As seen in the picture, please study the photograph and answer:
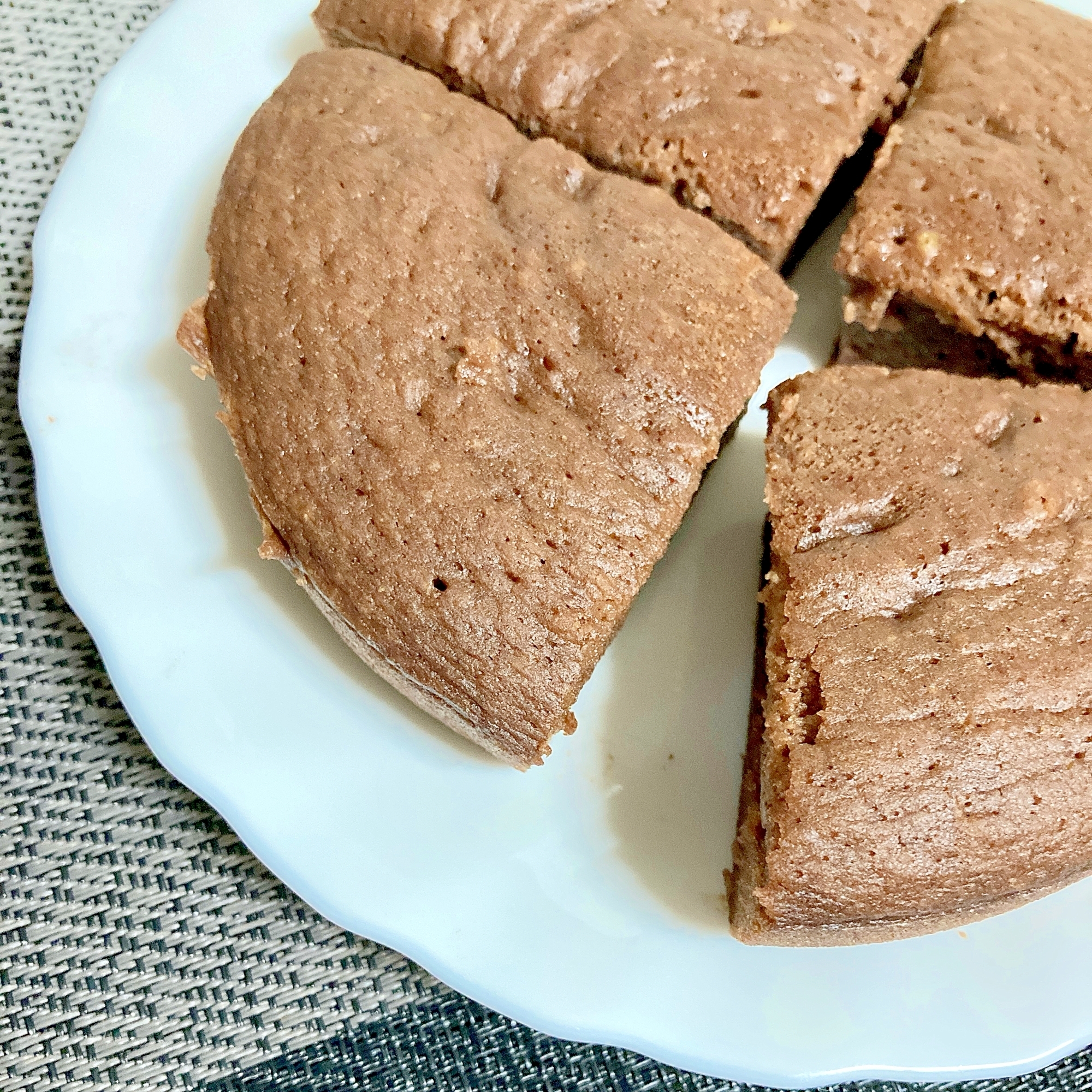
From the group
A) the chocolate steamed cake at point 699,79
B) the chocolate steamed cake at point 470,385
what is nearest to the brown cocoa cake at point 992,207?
the chocolate steamed cake at point 699,79

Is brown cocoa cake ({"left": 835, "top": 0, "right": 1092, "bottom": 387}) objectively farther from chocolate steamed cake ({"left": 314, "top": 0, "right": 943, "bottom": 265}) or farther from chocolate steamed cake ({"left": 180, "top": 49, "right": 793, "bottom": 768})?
chocolate steamed cake ({"left": 180, "top": 49, "right": 793, "bottom": 768})

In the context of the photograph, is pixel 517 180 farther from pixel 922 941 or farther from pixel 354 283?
pixel 922 941

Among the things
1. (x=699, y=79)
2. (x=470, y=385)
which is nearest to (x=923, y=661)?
(x=470, y=385)

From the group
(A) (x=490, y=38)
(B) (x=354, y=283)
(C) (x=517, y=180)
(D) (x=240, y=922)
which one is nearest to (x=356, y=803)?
Answer: (D) (x=240, y=922)

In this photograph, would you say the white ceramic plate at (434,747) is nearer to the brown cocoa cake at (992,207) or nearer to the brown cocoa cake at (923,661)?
the brown cocoa cake at (923,661)

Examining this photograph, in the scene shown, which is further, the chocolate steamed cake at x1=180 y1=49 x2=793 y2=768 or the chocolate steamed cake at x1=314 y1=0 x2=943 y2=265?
the chocolate steamed cake at x1=314 y1=0 x2=943 y2=265

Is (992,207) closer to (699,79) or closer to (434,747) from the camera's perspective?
(699,79)

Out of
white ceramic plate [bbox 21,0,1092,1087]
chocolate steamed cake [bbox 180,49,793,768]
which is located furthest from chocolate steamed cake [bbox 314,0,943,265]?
white ceramic plate [bbox 21,0,1092,1087]
